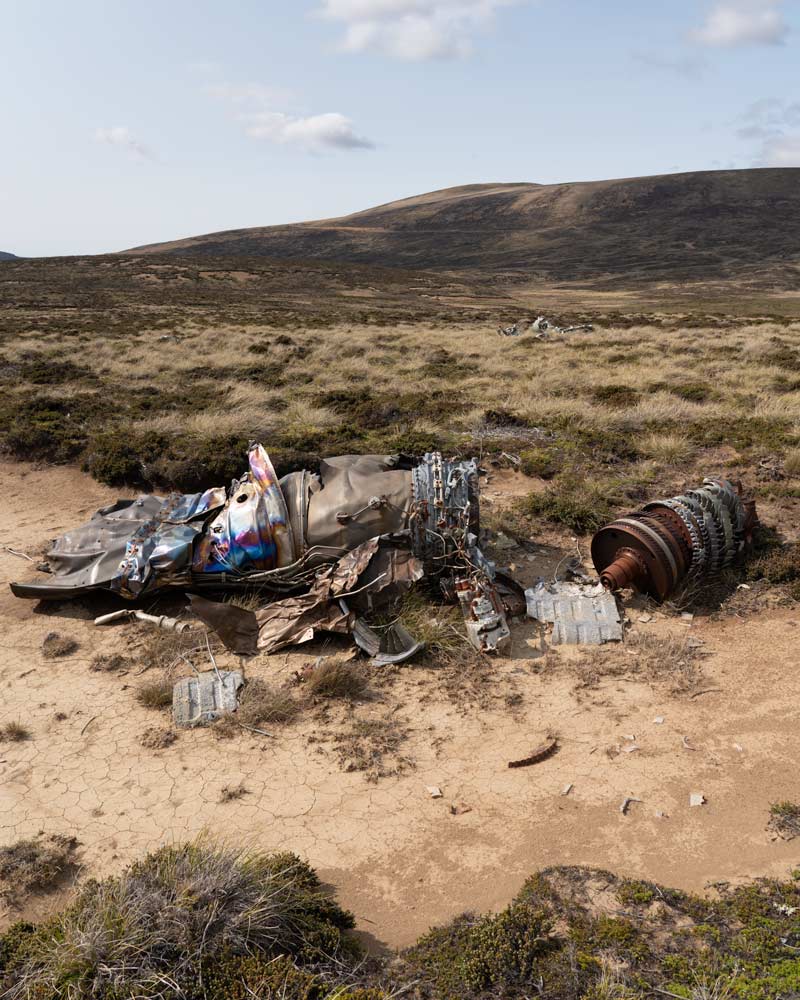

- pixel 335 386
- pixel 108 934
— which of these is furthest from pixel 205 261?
pixel 108 934

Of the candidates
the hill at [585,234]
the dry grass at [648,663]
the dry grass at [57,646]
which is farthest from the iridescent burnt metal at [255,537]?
the hill at [585,234]

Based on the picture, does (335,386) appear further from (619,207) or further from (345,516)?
(619,207)

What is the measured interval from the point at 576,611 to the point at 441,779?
105 inches

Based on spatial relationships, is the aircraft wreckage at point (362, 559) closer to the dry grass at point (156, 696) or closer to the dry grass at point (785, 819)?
the dry grass at point (156, 696)

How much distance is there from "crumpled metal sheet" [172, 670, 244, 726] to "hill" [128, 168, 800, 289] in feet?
255

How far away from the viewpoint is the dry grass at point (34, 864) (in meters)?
4.11

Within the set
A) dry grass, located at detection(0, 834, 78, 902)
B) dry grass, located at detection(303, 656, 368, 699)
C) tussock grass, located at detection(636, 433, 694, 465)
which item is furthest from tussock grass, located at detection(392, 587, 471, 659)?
tussock grass, located at detection(636, 433, 694, 465)

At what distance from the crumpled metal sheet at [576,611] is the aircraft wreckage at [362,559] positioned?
0.04 feet

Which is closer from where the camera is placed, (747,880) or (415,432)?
(747,880)

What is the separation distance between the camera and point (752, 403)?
14.6 metres

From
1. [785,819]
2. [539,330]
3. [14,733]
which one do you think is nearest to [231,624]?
[14,733]

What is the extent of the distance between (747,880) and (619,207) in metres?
126

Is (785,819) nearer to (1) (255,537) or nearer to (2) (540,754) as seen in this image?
(2) (540,754)

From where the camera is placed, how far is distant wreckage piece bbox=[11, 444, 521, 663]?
6.75m
